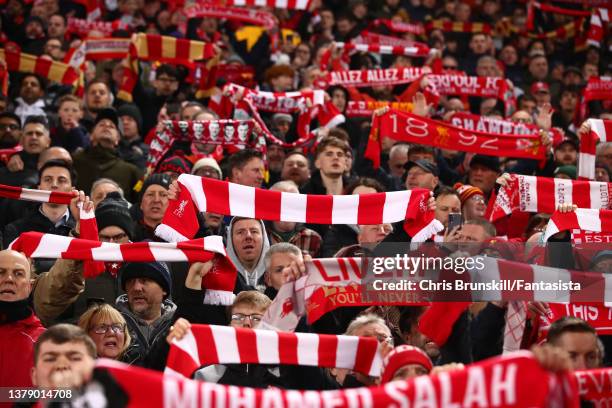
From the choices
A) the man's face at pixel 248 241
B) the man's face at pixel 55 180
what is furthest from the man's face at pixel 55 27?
the man's face at pixel 248 241

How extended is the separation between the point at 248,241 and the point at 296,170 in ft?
7.39

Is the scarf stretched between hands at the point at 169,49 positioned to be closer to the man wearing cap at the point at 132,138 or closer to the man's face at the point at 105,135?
the man wearing cap at the point at 132,138

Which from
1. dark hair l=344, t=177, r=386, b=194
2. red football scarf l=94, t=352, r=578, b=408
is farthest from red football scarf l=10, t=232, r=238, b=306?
dark hair l=344, t=177, r=386, b=194

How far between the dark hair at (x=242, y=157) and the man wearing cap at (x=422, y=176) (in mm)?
1237

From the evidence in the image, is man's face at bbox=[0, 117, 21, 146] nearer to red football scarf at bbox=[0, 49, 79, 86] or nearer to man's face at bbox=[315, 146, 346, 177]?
red football scarf at bbox=[0, 49, 79, 86]

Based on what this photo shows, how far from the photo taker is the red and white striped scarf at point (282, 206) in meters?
7.16

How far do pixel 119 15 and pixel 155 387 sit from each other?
12.8m

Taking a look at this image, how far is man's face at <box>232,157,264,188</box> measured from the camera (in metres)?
9.19

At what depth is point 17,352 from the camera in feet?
19.6

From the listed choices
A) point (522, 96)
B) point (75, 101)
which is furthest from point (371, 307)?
point (522, 96)

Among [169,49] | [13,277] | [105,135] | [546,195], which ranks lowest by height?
[13,277]

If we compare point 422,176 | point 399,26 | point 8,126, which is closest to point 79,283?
point 422,176

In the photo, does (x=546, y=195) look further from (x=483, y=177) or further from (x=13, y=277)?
(x=13, y=277)

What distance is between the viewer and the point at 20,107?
12414mm
